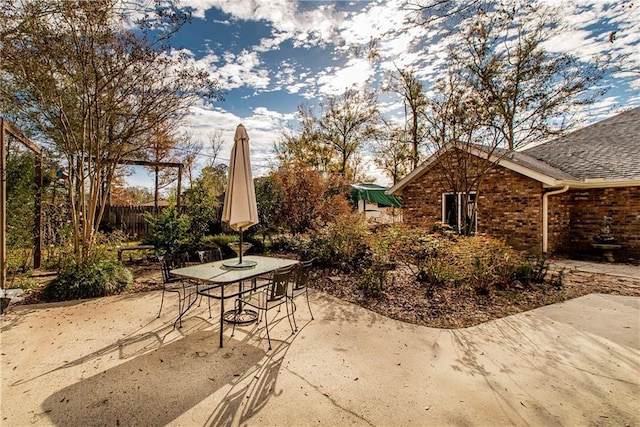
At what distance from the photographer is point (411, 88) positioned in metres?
13.5

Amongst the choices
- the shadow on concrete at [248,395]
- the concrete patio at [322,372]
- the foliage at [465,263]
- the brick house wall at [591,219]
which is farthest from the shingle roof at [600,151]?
the shadow on concrete at [248,395]

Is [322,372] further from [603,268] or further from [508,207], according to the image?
[508,207]

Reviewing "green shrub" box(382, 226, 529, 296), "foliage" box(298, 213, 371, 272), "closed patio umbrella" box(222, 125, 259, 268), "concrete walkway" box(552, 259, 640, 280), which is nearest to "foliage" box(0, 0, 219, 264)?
"closed patio umbrella" box(222, 125, 259, 268)

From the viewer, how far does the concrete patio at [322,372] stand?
2.31 metres

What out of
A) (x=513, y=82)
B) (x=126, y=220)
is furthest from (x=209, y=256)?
(x=126, y=220)

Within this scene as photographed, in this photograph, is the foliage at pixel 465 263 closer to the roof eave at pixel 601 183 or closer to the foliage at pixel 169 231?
the roof eave at pixel 601 183

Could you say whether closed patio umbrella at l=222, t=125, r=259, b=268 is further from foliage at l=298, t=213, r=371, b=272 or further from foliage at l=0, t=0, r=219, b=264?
foliage at l=0, t=0, r=219, b=264

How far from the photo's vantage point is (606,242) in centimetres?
854

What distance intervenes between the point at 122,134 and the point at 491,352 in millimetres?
7477

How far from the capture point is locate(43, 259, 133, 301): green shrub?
5.11m

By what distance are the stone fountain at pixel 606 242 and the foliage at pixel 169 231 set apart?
443 inches

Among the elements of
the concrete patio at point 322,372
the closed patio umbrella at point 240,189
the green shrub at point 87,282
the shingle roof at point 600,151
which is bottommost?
the concrete patio at point 322,372

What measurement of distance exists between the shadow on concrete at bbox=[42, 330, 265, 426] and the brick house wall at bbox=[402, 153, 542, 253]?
7.43 metres

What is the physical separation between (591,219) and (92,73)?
509 inches
